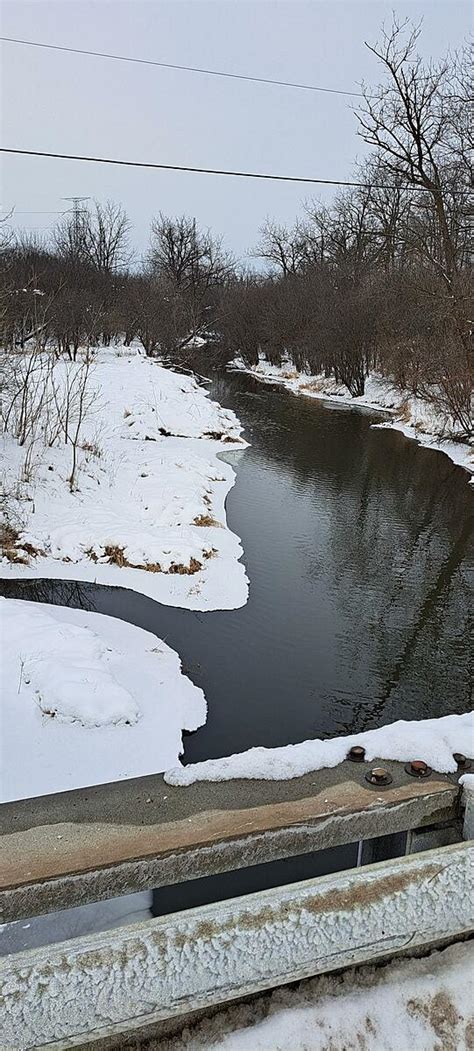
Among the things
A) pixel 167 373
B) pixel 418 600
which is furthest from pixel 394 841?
pixel 167 373

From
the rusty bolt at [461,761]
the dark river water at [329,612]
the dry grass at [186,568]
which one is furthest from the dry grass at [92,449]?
the rusty bolt at [461,761]

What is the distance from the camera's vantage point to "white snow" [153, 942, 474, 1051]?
1519 mm

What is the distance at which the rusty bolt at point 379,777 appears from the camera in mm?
2252

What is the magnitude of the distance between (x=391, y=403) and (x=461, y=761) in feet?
70.0

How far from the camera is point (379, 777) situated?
7.44 ft

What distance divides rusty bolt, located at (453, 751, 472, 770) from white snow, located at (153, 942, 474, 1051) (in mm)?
729

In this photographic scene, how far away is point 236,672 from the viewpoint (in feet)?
20.1

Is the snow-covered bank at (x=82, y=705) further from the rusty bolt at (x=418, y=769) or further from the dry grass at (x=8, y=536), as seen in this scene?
the rusty bolt at (x=418, y=769)

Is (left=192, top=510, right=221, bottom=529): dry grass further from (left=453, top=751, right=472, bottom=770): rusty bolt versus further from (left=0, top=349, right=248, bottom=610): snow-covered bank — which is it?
(left=453, top=751, right=472, bottom=770): rusty bolt

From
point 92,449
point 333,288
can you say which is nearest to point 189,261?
point 333,288

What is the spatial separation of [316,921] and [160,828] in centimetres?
65

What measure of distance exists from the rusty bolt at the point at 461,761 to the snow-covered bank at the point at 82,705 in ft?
8.60

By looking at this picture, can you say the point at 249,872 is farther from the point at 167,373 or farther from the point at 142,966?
the point at 167,373

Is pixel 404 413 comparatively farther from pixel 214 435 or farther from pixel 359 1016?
pixel 359 1016
